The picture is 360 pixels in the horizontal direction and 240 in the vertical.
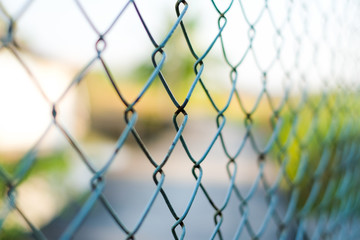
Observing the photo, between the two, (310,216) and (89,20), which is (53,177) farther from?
(89,20)

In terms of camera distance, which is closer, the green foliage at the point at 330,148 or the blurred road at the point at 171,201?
the green foliage at the point at 330,148

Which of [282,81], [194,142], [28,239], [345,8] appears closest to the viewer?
[282,81]

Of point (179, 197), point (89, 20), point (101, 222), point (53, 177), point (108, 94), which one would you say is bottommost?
point (89, 20)

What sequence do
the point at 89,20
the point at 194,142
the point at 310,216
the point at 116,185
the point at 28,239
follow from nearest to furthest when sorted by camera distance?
the point at 89,20 → the point at 310,216 → the point at 28,239 → the point at 116,185 → the point at 194,142

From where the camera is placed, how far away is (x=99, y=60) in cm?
49

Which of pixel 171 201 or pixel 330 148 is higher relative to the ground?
pixel 171 201

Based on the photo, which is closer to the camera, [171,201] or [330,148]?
[330,148]

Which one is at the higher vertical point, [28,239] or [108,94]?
[108,94]

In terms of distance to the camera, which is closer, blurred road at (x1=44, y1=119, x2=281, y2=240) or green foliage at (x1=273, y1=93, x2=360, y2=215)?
green foliage at (x1=273, y1=93, x2=360, y2=215)

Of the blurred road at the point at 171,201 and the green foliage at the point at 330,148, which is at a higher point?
the blurred road at the point at 171,201

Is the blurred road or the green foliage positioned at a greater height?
the blurred road

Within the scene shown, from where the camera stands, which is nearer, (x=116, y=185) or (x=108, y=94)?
(x=116, y=185)

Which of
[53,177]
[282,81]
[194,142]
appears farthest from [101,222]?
[194,142]

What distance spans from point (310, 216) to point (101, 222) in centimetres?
267
